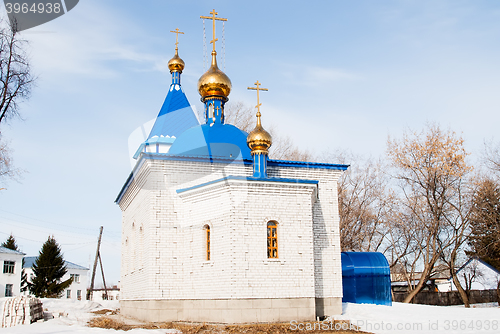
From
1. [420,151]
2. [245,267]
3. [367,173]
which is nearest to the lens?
[245,267]

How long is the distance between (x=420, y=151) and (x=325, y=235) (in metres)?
8.24

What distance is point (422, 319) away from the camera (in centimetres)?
1076

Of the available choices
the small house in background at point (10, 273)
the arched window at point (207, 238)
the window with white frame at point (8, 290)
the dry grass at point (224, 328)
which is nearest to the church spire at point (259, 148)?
the arched window at point (207, 238)

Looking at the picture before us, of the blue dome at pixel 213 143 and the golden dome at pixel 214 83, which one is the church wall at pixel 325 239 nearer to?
the blue dome at pixel 213 143

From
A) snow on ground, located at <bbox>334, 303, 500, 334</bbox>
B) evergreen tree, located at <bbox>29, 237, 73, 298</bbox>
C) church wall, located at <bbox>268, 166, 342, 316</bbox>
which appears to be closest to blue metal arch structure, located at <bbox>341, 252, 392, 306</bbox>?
snow on ground, located at <bbox>334, 303, 500, 334</bbox>

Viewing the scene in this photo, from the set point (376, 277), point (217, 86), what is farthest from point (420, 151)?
point (217, 86)

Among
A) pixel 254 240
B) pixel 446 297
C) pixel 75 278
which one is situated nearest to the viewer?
pixel 254 240

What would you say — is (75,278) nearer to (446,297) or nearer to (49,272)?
(49,272)

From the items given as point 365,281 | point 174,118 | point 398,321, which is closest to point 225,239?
point 398,321

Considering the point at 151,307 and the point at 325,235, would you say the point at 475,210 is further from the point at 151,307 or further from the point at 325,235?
the point at 151,307

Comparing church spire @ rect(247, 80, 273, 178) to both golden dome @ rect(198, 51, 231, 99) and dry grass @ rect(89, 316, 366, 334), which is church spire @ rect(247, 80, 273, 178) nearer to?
golden dome @ rect(198, 51, 231, 99)

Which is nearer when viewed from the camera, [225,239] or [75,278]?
[225,239]

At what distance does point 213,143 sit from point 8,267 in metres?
24.8

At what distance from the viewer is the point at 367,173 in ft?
81.0
